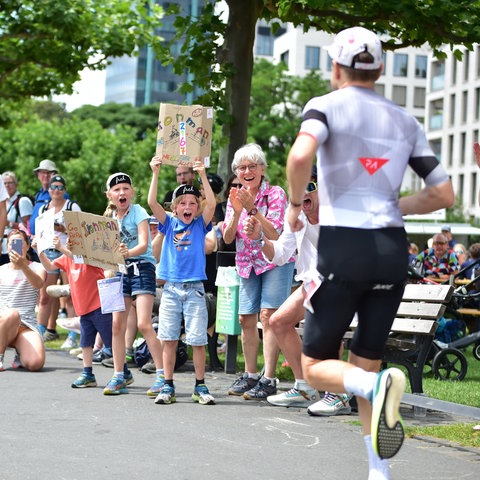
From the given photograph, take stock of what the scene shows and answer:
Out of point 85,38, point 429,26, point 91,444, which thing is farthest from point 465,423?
point 85,38

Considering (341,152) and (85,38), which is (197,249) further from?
(85,38)

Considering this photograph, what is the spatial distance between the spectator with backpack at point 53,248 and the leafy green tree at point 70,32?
9.52 metres

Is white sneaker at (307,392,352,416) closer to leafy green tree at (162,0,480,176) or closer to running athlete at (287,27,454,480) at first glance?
running athlete at (287,27,454,480)

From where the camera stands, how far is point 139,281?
10.1 metres

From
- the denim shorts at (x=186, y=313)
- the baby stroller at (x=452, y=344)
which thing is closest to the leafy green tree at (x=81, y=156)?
the baby stroller at (x=452, y=344)

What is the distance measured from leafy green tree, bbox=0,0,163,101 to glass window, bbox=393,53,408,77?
81039 mm

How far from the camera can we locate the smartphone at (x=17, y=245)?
11609 mm

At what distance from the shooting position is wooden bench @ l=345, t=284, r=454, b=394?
9.30 metres

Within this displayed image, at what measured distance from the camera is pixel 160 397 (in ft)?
30.1

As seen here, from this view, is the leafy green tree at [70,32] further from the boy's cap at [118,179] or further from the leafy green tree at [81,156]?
the leafy green tree at [81,156]

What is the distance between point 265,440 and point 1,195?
5952mm

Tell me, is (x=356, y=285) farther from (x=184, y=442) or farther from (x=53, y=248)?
(x=53, y=248)

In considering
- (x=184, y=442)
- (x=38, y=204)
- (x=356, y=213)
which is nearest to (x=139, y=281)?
(x=184, y=442)

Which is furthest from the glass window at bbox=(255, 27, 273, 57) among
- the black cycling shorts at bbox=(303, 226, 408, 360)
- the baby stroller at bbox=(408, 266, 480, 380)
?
the black cycling shorts at bbox=(303, 226, 408, 360)
